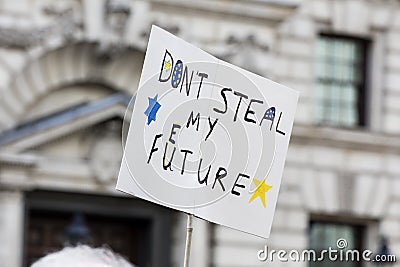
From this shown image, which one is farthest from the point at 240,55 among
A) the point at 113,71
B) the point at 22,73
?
the point at 22,73

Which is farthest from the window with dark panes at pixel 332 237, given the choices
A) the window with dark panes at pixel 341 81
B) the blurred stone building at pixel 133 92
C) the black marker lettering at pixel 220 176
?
the black marker lettering at pixel 220 176

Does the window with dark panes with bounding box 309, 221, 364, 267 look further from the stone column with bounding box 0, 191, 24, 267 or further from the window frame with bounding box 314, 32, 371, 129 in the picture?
the stone column with bounding box 0, 191, 24, 267

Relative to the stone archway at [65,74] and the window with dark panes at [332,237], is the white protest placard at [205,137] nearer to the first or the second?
the stone archway at [65,74]

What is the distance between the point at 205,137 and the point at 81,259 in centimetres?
149

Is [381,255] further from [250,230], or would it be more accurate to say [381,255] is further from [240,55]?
[250,230]

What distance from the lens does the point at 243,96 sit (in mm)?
6449

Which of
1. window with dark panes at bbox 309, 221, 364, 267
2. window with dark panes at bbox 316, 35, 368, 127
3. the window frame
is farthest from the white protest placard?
the window frame

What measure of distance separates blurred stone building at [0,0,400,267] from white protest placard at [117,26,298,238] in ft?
36.0

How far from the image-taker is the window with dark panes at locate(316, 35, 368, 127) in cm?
2088

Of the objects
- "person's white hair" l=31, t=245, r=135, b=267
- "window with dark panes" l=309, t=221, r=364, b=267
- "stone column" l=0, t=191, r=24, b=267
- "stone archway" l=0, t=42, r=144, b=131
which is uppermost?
"stone archway" l=0, t=42, r=144, b=131

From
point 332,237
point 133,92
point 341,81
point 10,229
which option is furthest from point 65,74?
point 332,237

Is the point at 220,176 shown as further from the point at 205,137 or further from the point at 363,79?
the point at 363,79

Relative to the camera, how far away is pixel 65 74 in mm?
18766

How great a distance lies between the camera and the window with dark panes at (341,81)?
2088 cm
